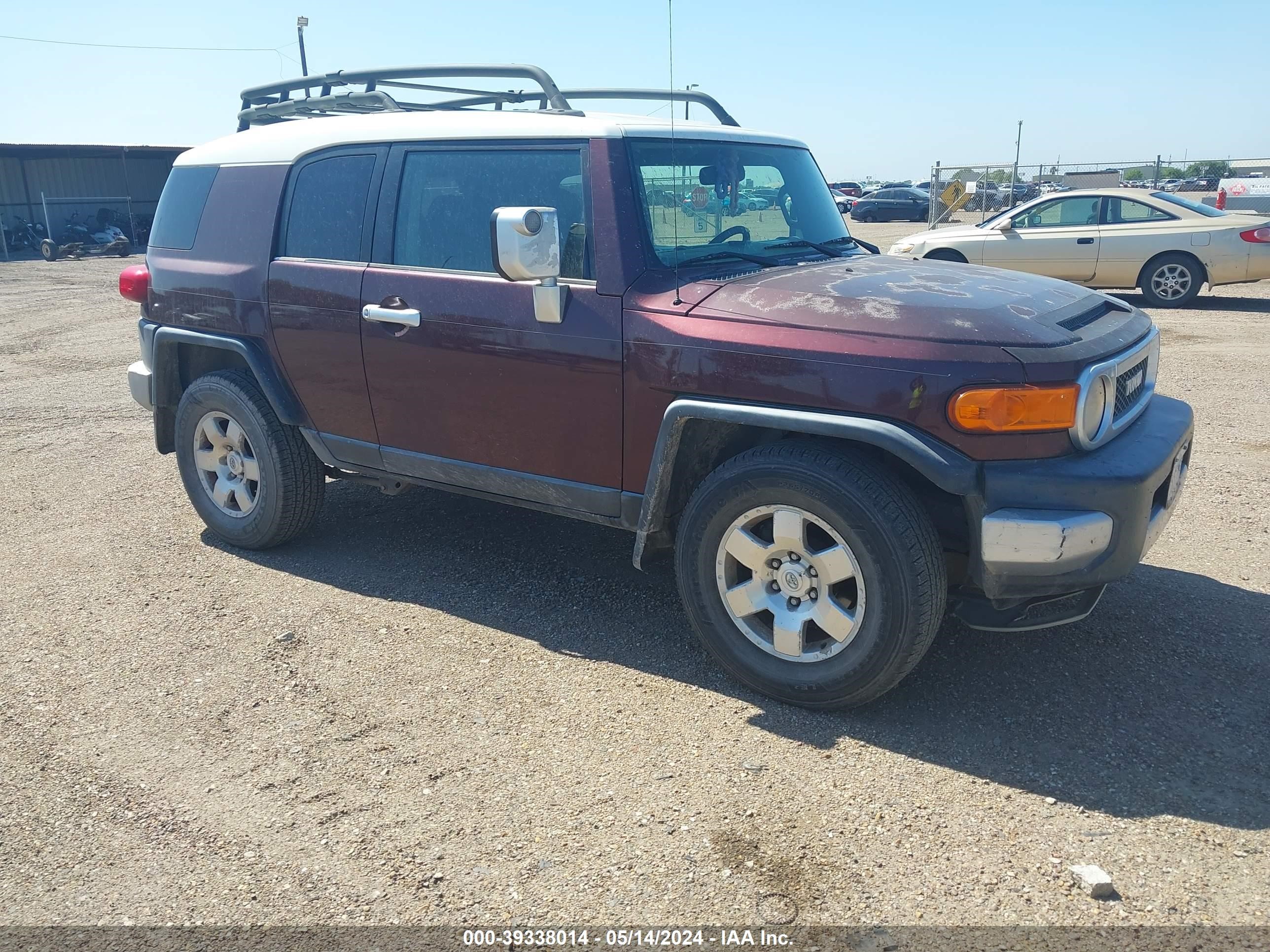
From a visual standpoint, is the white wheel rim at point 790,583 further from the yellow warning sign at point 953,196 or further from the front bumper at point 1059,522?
the yellow warning sign at point 953,196

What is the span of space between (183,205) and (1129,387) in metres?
4.53

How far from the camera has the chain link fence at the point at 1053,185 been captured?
76.9 ft

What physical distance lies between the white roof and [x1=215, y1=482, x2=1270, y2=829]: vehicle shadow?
6.48ft

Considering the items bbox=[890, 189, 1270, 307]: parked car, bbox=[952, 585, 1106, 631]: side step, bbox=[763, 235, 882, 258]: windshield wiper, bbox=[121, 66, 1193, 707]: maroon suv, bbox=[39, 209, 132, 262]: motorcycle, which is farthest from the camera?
bbox=[39, 209, 132, 262]: motorcycle

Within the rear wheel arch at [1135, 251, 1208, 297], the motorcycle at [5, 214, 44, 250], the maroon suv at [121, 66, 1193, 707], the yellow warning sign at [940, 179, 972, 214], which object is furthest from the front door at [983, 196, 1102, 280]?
the motorcycle at [5, 214, 44, 250]

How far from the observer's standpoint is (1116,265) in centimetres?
1329

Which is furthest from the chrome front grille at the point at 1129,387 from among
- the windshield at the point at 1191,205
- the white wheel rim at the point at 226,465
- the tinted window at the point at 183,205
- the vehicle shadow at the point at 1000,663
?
the windshield at the point at 1191,205

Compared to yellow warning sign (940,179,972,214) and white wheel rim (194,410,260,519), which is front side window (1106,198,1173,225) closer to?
yellow warning sign (940,179,972,214)

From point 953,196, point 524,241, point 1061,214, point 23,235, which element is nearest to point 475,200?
point 524,241

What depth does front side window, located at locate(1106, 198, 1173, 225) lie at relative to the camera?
13.2 meters

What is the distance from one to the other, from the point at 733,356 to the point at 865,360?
0.45 m

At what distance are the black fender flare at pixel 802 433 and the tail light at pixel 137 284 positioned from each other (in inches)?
127

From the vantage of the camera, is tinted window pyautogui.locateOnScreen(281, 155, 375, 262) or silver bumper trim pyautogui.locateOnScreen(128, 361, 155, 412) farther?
silver bumper trim pyautogui.locateOnScreen(128, 361, 155, 412)

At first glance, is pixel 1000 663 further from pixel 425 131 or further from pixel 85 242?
pixel 85 242
